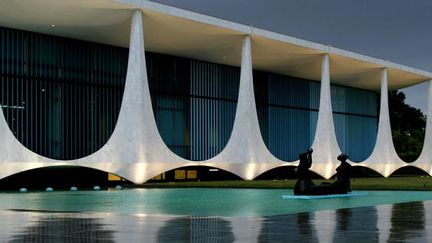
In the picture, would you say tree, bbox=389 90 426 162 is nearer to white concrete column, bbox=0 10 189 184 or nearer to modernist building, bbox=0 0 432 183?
modernist building, bbox=0 0 432 183

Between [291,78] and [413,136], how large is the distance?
3491 cm

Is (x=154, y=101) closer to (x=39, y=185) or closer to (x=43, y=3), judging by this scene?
(x=39, y=185)

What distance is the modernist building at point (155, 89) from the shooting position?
34.8 m

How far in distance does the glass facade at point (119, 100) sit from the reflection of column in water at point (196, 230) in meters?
26.7

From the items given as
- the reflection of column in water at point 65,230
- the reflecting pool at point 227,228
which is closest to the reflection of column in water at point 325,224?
the reflecting pool at point 227,228

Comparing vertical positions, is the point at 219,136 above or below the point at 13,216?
above

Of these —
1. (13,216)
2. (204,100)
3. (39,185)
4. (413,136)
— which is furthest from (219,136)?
(413,136)

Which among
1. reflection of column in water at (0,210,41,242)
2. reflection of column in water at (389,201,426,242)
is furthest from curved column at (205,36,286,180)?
reflection of column in water at (0,210,41,242)

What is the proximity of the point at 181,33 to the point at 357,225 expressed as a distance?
29.3 m

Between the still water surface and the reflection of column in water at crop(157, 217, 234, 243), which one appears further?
the still water surface

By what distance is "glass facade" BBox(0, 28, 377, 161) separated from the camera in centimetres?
3719

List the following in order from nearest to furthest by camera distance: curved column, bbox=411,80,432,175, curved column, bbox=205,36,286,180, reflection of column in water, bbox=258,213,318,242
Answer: reflection of column in water, bbox=258,213,318,242 < curved column, bbox=205,36,286,180 < curved column, bbox=411,80,432,175

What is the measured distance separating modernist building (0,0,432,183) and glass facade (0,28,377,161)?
0.24 ft

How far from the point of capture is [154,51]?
44.5m
